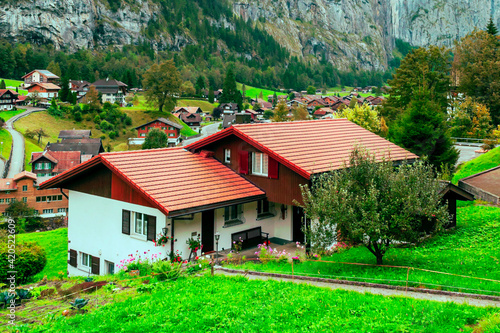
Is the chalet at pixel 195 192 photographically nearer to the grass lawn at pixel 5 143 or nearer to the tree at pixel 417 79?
the tree at pixel 417 79

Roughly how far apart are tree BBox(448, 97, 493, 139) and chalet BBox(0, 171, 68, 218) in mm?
60944

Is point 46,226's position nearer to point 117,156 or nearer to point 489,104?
point 117,156

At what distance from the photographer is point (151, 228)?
1998 centimetres

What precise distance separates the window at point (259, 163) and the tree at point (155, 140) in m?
74.2

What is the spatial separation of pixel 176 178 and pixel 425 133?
18.1 meters

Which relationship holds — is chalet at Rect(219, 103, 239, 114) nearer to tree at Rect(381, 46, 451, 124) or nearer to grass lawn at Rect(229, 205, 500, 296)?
tree at Rect(381, 46, 451, 124)

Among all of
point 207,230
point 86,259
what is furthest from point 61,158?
point 207,230

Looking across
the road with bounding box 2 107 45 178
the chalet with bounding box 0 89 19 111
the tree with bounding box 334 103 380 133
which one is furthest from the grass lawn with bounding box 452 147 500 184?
the chalet with bounding box 0 89 19 111

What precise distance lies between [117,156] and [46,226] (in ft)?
Answer: 194

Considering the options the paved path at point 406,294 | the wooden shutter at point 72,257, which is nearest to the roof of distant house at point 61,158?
the wooden shutter at point 72,257

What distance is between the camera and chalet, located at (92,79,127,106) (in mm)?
140962

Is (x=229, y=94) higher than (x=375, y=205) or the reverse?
higher

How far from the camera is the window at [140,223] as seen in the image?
67.1ft

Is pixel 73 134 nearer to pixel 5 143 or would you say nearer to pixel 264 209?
pixel 5 143
